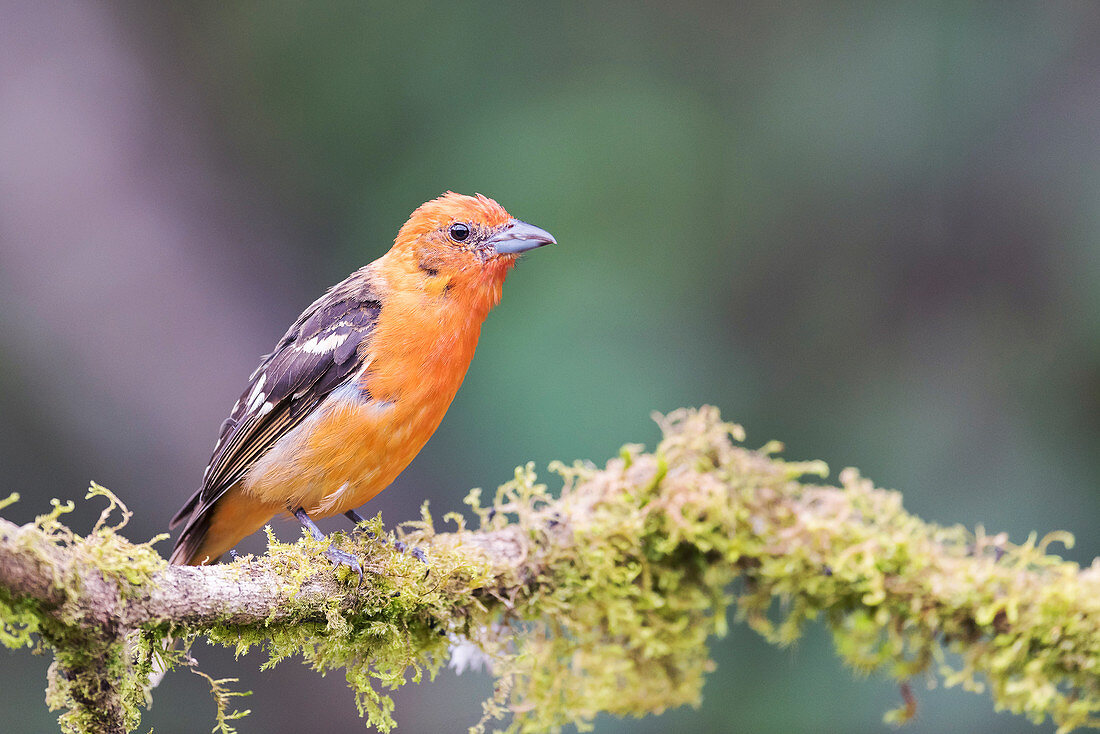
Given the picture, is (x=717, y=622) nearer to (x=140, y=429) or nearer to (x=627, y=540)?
(x=627, y=540)

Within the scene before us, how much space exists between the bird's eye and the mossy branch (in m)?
0.99

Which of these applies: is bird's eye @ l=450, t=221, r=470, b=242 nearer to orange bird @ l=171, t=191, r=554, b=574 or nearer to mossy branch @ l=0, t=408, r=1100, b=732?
orange bird @ l=171, t=191, r=554, b=574

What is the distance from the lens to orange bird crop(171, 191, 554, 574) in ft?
10.4

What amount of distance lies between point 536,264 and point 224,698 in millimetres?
3758

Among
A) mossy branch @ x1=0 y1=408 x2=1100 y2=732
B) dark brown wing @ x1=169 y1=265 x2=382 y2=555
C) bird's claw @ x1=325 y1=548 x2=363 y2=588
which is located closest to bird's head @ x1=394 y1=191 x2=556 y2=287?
dark brown wing @ x1=169 y1=265 x2=382 y2=555

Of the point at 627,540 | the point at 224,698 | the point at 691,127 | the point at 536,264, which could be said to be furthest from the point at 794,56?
the point at 224,698

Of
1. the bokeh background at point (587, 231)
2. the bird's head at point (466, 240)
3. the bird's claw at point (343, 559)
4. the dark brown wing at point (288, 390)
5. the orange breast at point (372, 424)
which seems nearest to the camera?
the bird's claw at point (343, 559)

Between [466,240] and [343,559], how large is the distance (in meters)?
1.51

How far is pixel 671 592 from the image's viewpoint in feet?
11.3

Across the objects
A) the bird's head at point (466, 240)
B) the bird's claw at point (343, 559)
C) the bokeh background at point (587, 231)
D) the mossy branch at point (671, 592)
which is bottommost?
the bird's claw at point (343, 559)

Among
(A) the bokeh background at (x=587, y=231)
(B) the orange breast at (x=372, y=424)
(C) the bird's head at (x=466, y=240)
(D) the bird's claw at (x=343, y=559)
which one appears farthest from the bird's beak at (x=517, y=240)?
(A) the bokeh background at (x=587, y=231)

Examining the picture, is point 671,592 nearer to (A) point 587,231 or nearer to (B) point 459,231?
(B) point 459,231

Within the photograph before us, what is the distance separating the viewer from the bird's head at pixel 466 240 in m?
3.62

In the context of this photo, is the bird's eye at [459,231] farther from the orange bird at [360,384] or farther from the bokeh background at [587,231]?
the bokeh background at [587,231]
